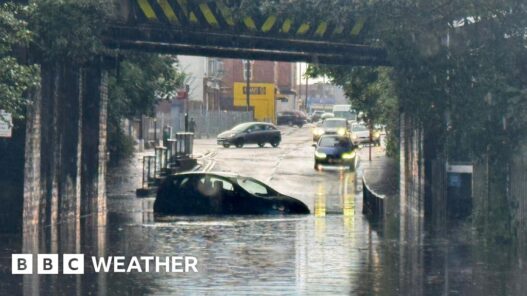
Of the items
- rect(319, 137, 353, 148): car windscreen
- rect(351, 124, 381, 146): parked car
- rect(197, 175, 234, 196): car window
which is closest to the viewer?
rect(197, 175, 234, 196): car window

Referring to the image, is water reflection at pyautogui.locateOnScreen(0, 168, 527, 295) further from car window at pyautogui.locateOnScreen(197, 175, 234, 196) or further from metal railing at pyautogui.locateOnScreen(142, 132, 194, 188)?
metal railing at pyautogui.locateOnScreen(142, 132, 194, 188)

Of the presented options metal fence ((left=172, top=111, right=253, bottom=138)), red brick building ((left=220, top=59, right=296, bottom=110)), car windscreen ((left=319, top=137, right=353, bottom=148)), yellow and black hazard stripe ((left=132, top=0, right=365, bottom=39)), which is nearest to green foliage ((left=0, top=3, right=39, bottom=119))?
yellow and black hazard stripe ((left=132, top=0, right=365, bottom=39))

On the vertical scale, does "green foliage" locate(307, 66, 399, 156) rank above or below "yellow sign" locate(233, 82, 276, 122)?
below

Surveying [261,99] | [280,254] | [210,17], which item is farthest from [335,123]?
[280,254]

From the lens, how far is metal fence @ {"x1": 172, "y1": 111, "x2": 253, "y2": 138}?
9275cm

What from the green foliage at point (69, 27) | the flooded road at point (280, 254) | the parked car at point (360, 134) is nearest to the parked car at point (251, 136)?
the parked car at point (360, 134)

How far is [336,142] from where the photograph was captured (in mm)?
62125

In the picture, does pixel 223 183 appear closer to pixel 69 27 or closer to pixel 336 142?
pixel 69 27

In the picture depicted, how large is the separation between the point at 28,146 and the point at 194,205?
24.2ft

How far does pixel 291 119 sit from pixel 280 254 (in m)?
93.1

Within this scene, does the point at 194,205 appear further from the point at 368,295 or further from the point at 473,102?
the point at 368,295

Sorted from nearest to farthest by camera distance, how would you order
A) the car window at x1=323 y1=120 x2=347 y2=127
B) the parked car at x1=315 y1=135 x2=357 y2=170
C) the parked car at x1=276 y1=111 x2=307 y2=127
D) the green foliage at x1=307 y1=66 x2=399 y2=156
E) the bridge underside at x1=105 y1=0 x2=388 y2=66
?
1. the bridge underside at x1=105 y1=0 x2=388 y2=66
2. the green foliage at x1=307 y1=66 x2=399 y2=156
3. the parked car at x1=315 y1=135 x2=357 y2=170
4. the car window at x1=323 y1=120 x2=347 y2=127
5. the parked car at x1=276 y1=111 x2=307 y2=127

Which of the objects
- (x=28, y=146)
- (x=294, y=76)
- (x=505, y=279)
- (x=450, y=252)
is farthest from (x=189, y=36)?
(x=294, y=76)

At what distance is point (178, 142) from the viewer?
2217 inches
